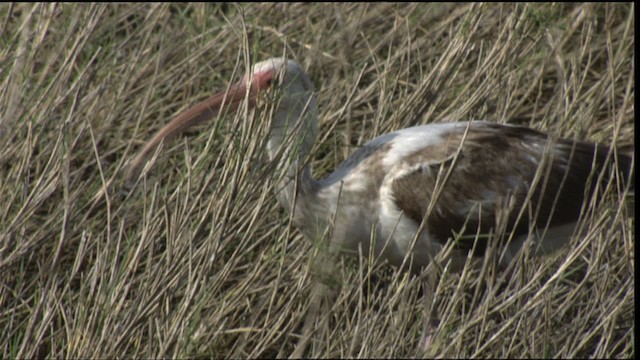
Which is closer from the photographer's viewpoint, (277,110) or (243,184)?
(243,184)

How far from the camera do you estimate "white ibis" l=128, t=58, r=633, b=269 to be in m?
4.84

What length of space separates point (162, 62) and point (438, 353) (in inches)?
120

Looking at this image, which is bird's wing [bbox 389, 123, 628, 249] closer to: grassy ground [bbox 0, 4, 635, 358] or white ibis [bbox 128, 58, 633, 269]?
white ibis [bbox 128, 58, 633, 269]

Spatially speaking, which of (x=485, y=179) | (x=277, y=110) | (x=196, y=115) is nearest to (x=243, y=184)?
(x=277, y=110)

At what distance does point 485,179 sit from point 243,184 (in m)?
1.51

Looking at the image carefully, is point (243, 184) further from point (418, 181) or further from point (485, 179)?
point (485, 179)

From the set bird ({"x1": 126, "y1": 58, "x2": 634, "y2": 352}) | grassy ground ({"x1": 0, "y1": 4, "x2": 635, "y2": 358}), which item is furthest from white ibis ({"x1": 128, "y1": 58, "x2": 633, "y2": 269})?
grassy ground ({"x1": 0, "y1": 4, "x2": 635, "y2": 358})

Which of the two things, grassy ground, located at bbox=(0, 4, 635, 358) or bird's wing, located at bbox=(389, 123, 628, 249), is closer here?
grassy ground, located at bbox=(0, 4, 635, 358)

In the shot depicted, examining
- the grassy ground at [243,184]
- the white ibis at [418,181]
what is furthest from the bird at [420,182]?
the grassy ground at [243,184]

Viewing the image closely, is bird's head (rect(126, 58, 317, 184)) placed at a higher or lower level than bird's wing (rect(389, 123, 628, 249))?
higher

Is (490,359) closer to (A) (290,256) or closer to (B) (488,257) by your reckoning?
(B) (488,257)

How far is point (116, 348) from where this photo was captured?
379 cm

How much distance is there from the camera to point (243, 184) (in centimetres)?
392

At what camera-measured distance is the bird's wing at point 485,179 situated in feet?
15.9
